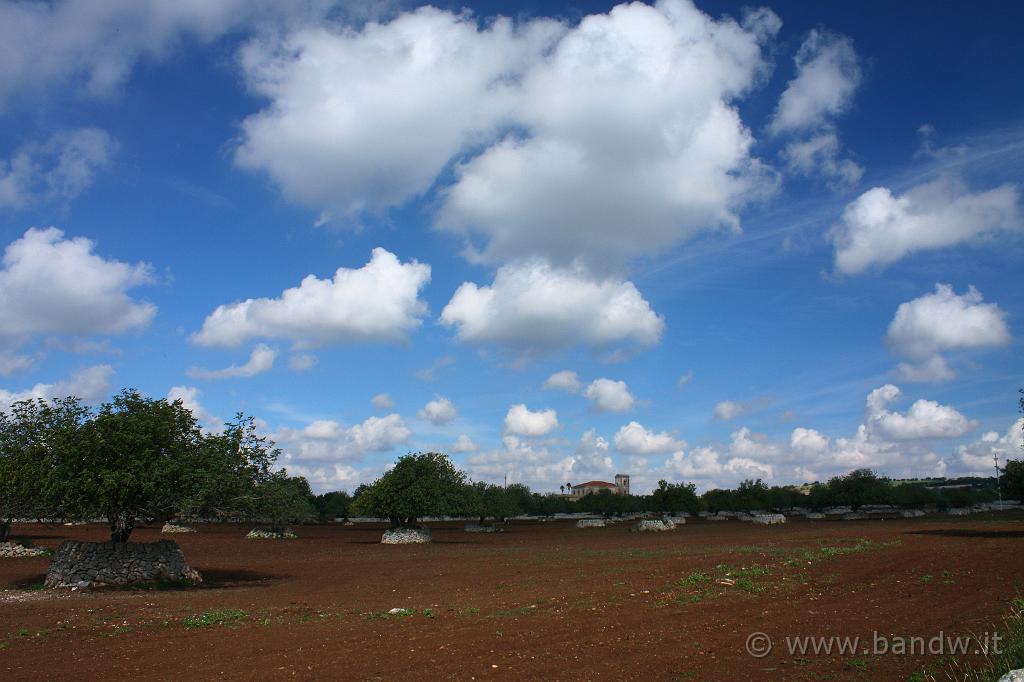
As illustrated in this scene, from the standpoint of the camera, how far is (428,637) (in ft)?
51.9

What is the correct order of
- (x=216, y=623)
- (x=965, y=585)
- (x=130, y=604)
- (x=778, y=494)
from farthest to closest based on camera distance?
(x=778, y=494), (x=130, y=604), (x=965, y=585), (x=216, y=623)

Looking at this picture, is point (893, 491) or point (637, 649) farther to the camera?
point (893, 491)

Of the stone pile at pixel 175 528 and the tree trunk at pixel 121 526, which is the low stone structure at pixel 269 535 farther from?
the tree trunk at pixel 121 526

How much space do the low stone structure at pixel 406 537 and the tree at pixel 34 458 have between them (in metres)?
33.5

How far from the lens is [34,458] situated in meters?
28.9

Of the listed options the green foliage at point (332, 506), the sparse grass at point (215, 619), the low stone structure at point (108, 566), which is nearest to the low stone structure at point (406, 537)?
the low stone structure at point (108, 566)

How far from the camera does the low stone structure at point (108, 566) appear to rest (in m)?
25.9

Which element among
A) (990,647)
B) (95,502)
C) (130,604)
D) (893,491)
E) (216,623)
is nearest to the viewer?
(990,647)

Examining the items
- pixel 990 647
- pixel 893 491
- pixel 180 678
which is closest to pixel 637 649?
pixel 990 647

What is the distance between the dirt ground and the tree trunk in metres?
2.47

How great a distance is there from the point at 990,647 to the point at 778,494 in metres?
154

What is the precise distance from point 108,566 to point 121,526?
158 cm

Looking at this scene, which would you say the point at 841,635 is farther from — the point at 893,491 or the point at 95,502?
the point at 893,491

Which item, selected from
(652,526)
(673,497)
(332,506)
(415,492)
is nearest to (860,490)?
(673,497)
